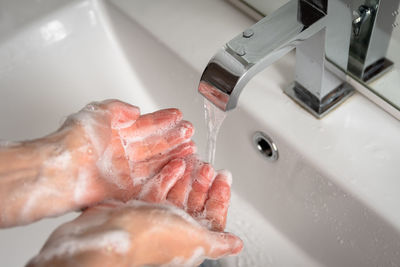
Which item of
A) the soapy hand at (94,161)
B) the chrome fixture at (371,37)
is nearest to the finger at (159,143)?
the soapy hand at (94,161)

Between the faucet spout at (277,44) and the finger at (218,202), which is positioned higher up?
the faucet spout at (277,44)

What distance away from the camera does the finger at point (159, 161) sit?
0.68 meters

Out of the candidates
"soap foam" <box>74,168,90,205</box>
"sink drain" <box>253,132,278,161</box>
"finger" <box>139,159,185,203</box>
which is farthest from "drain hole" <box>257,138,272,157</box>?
"soap foam" <box>74,168,90,205</box>

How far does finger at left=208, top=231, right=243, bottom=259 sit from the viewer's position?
1.87 feet

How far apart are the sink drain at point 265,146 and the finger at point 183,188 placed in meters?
0.09

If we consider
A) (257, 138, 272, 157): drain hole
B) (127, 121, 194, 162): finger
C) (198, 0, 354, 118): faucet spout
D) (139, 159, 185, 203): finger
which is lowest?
(257, 138, 272, 157): drain hole

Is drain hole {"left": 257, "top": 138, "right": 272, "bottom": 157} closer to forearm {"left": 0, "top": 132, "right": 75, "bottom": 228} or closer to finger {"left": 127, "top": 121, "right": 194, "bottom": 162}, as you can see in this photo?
finger {"left": 127, "top": 121, "right": 194, "bottom": 162}

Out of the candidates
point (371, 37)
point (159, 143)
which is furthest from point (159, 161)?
point (371, 37)

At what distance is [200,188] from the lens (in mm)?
648

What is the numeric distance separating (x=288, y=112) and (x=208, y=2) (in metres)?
0.25

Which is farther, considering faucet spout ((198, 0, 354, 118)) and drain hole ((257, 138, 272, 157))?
drain hole ((257, 138, 272, 157))

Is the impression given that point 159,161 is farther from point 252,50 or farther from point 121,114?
point 252,50

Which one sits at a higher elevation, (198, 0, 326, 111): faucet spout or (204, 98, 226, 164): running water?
(198, 0, 326, 111): faucet spout

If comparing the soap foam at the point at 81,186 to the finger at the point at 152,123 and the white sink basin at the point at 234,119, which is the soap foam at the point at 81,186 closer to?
the finger at the point at 152,123
